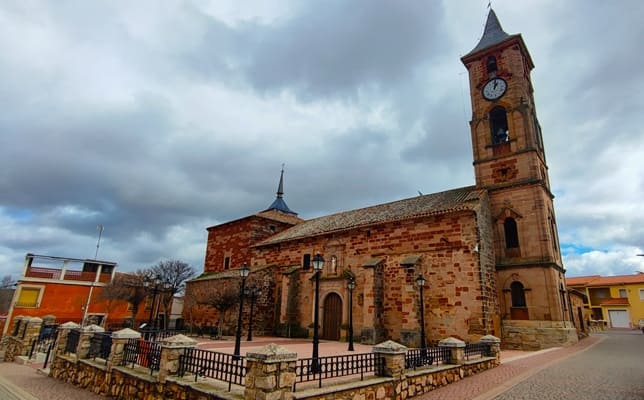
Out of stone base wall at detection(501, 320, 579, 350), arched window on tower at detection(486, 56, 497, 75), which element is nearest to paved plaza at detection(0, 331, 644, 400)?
stone base wall at detection(501, 320, 579, 350)

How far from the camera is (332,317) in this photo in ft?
62.9

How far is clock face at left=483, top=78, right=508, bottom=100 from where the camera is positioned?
20308mm

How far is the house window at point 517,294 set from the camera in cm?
Result: 1700

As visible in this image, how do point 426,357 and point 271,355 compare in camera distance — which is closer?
point 271,355

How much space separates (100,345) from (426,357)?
32.3 ft

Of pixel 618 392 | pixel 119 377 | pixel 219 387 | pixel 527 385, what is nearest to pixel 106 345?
pixel 119 377

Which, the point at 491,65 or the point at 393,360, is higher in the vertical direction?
the point at 491,65

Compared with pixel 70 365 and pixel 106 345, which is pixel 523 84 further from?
pixel 70 365

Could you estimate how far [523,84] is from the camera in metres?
19.8

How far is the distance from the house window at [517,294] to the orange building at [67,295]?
1219 inches

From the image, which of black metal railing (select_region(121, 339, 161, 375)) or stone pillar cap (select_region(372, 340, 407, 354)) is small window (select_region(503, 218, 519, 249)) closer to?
stone pillar cap (select_region(372, 340, 407, 354))

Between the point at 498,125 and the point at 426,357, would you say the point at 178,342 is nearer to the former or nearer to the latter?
the point at 426,357

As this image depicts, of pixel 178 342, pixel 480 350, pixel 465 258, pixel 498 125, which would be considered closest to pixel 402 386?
pixel 178 342

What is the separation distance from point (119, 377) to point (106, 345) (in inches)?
76.6
